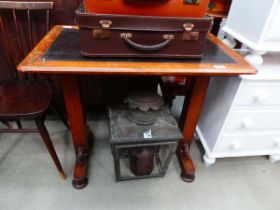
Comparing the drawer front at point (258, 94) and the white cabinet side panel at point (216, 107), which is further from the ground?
the drawer front at point (258, 94)

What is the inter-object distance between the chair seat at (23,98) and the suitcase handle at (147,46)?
0.56m

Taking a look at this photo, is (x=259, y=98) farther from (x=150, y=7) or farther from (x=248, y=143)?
(x=150, y=7)

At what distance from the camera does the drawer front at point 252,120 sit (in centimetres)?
104

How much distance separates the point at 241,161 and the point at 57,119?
1431mm

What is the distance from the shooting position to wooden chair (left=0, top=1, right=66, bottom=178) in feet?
3.11

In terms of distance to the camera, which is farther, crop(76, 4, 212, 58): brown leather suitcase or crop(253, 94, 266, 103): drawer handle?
crop(253, 94, 266, 103): drawer handle

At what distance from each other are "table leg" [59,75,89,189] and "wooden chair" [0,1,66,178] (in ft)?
0.39

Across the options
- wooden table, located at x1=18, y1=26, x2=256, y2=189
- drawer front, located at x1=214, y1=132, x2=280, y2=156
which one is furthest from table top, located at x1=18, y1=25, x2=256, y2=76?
drawer front, located at x1=214, y1=132, x2=280, y2=156

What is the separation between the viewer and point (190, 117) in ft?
3.54

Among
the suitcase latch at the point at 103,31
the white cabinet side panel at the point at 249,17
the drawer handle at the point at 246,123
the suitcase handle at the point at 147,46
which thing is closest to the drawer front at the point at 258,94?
the drawer handle at the point at 246,123

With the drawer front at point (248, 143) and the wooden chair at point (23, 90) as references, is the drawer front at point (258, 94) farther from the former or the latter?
the wooden chair at point (23, 90)

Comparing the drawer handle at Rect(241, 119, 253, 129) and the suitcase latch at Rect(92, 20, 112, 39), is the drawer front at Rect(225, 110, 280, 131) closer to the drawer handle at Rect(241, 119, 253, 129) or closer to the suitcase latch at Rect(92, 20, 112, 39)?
the drawer handle at Rect(241, 119, 253, 129)

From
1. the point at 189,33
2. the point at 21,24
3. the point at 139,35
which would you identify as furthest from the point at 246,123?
the point at 21,24

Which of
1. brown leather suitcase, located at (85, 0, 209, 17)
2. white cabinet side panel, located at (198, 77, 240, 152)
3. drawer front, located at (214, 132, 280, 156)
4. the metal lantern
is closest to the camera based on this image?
brown leather suitcase, located at (85, 0, 209, 17)
